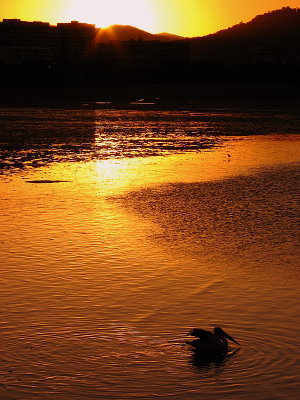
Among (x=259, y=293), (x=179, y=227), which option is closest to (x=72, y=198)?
(x=179, y=227)

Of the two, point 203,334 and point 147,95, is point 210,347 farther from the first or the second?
point 147,95

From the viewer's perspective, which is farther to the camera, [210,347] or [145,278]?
[145,278]

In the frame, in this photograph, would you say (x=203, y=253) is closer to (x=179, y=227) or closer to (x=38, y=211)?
(x=179, y=227)

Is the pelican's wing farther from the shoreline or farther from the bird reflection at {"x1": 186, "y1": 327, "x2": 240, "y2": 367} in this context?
the shoreline

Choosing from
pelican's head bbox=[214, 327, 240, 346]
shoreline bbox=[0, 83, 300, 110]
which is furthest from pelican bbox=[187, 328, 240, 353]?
shoreline bbox=[0, 83, 300, 110]

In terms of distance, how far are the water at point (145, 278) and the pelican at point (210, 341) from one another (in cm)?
13

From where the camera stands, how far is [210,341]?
24.6 feet

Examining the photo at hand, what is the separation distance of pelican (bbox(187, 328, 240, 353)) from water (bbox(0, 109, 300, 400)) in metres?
0.13

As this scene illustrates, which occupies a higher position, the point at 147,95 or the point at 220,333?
the point at 147,95

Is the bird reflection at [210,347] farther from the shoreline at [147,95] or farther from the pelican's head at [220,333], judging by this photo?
the shoreline at [147,95]

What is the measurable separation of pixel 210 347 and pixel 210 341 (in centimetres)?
8

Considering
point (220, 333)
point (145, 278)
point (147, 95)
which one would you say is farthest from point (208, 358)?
point (147, 95)

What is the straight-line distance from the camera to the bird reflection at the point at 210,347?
24.6 ft

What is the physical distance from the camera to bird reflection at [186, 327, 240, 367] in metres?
7.49
